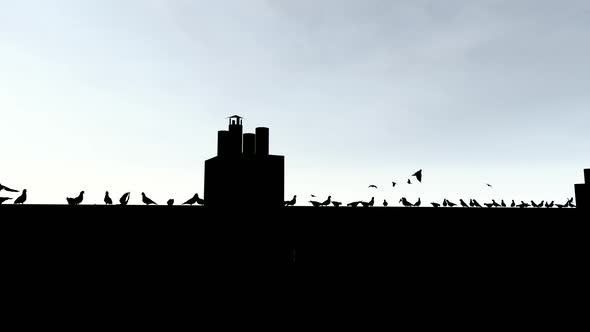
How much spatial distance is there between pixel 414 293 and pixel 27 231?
10.5 m

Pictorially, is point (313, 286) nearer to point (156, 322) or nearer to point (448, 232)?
point (156, 322)

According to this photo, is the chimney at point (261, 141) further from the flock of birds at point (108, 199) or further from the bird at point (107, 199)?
the bird at point (107, 199)

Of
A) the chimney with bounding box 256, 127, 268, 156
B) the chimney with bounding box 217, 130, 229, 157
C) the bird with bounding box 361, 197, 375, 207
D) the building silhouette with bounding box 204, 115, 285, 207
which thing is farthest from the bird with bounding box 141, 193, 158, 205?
the bird with bounding box 361, 197, 375, 207

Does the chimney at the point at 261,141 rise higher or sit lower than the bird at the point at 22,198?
higher

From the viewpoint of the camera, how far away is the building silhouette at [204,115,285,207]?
1287 cm

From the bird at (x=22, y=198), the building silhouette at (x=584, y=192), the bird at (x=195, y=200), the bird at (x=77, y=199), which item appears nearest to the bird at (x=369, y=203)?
the bird at (x=195, y=200)

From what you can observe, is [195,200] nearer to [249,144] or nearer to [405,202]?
[249,144]

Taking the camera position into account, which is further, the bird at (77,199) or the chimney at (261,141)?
the chimney at (261,141)

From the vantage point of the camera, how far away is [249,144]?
44.9 ft

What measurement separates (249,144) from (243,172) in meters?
1.00

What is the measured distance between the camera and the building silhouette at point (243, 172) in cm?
1287

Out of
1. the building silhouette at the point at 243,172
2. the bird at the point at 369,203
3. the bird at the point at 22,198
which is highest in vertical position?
the building silhouette at the point at 243,172

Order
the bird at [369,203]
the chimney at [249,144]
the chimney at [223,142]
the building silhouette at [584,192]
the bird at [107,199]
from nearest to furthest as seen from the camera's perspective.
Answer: the bird at [107,199]
the chimney at [223,142]
the chimney at [249,144]
the bird at [369,203]
the building silhouette at [584,192]

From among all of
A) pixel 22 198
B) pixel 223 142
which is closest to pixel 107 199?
pixel 22 198
